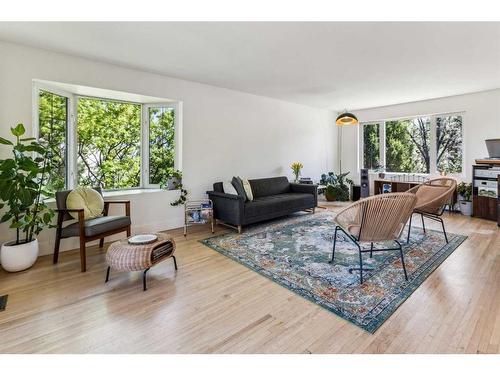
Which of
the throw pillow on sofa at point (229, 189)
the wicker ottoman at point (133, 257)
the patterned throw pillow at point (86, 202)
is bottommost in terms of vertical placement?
the wicker ottoman at point (133, 257)

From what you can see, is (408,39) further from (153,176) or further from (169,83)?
(153,176)

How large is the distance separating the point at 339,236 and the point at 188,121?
308cm

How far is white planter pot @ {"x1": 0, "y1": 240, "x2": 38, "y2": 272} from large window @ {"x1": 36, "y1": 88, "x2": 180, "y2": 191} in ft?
2.33

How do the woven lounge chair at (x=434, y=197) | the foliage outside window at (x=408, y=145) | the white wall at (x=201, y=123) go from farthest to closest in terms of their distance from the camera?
the foliage outside window at (x=408, y=145), the woven lounge chair at (x=434, y=197), the white wall at (x=201, y=123)

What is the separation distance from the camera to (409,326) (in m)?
1.80

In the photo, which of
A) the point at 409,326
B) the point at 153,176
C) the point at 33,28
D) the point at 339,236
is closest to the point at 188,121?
the point at 153,176

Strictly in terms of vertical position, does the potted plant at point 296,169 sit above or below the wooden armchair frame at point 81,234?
above

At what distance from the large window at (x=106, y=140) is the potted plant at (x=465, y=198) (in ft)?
18.5

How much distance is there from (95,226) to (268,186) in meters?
3.20

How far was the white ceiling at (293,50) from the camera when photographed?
2.57 m

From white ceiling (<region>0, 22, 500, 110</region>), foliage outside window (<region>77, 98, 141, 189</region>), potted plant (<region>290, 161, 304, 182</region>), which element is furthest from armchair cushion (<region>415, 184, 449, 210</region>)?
foliage outside window (<region>77, 98, 141, 189</region>)

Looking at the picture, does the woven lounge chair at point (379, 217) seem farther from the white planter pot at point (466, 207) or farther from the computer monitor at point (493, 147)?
the white planter pot at point (466, 207)

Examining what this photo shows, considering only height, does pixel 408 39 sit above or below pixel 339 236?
above

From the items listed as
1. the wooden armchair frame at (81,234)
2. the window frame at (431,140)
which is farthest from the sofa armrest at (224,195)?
the window frame at (431,140)
